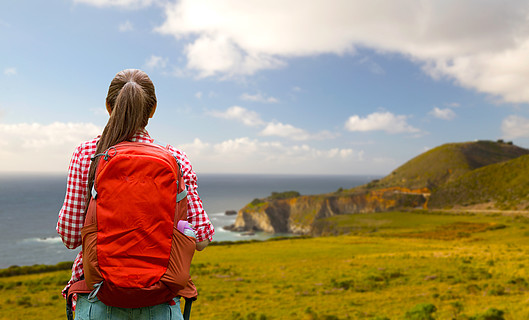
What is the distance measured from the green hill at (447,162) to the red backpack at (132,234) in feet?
502

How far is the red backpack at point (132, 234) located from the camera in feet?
7.38

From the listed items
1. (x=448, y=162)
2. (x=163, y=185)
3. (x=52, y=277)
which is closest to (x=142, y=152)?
(x=163, y=185)

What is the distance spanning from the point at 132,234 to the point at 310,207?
132 meters

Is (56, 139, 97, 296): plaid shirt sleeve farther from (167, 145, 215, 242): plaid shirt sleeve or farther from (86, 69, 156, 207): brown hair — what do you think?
(167, 145, 215, 242): plaid shirt sleeve

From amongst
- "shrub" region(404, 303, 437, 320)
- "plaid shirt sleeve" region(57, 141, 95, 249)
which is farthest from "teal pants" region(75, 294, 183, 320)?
"shrub" region(404, 303, 437, 320)

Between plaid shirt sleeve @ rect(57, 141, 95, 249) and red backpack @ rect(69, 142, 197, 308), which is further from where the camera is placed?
plaid shirt sleeve @ rect(57, 141, 95, 249)

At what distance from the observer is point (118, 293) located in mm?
2225

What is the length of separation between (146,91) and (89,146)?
63 cm

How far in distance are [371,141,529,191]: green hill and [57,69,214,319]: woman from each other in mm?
152685

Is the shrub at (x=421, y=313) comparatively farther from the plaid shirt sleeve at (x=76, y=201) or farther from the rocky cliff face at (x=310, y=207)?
the rocky cliff face at (x=310, y=207)

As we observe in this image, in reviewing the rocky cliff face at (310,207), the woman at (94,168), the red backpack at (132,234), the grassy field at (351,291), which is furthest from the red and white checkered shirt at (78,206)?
the rocky cliff face at (310,207)

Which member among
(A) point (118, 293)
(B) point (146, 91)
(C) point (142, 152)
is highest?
(B) point (146, 91)

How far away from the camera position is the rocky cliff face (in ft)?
415

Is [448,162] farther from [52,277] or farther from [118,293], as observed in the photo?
[118,293]
